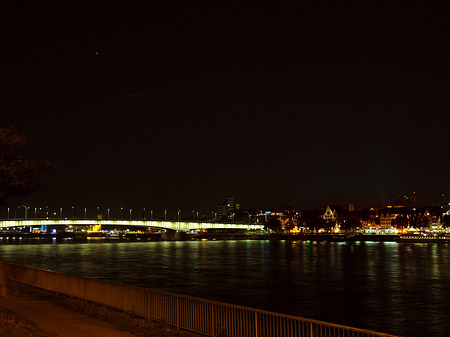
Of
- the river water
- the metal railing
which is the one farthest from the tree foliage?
the river water

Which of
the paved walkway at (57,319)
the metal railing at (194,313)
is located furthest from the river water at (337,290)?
the paved walkway at (57,319)

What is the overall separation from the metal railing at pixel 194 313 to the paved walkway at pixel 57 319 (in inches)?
65.5

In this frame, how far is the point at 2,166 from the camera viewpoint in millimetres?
26078

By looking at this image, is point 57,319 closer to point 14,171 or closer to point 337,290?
point 14,171

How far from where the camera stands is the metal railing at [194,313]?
16297 millimetres

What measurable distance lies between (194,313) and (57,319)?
570 cm

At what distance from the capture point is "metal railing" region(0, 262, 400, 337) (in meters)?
16.3

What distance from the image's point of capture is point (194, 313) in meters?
18.7

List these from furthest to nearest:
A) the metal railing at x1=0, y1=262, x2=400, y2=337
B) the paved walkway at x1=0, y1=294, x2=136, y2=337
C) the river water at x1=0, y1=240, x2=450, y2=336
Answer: the river water at x1=0, y1=240, x2=450, y2=336 < the paved walkway at x1=0, y1=294, x2=136, y2=337 < the metal railing at x1=0, y1=262, x2=400, y2=337

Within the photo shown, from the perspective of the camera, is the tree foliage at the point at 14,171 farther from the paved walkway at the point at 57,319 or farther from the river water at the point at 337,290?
the river water at the point at 337,290

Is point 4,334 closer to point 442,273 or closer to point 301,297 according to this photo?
point 301,297

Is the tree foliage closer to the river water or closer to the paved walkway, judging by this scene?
the paved walkway

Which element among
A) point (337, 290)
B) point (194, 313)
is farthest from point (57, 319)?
point (337, 290)

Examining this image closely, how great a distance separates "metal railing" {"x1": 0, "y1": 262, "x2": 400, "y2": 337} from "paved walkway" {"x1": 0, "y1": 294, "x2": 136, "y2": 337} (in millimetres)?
1663
